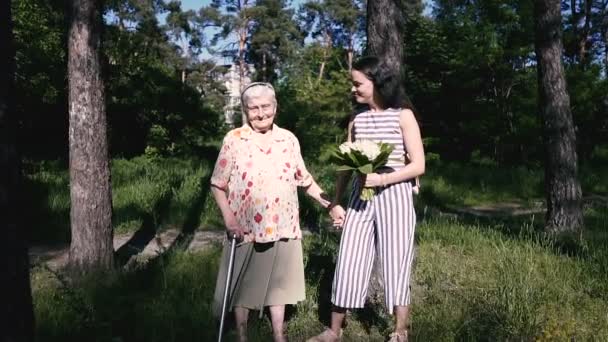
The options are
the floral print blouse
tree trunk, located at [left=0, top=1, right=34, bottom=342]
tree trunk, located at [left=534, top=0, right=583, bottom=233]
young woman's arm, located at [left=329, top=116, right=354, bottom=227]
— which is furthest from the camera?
tree trunk, located at [left=534, top=0, right=583, bottom=233]

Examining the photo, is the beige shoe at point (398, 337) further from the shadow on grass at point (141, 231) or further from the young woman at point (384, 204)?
the shadow on grass at point (141, 231)

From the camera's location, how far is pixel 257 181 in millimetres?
3475

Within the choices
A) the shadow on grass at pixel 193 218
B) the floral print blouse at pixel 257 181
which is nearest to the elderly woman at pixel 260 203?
the floral print blouse at pixel 257 181

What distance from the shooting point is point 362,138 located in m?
3.62

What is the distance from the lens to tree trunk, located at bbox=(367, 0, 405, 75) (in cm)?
478

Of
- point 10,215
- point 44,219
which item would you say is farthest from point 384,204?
point 44,219

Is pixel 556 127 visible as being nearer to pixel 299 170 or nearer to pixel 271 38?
pixel 299 170

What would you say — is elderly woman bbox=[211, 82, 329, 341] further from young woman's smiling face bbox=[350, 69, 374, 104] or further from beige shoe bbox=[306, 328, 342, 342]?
young woman's smiling face bbox=[350, 69, 374, 104]

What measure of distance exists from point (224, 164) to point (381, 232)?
1.05m

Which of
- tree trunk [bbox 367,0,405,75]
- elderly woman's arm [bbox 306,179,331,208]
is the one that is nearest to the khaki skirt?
elderly woman's arm [bbox 306,179,331,208]

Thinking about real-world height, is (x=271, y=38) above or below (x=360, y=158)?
above

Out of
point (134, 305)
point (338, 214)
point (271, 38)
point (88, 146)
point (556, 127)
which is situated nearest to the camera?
point (338, 214)

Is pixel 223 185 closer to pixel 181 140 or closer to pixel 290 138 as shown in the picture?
pixel 290 138

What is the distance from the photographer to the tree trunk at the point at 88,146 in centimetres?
515
